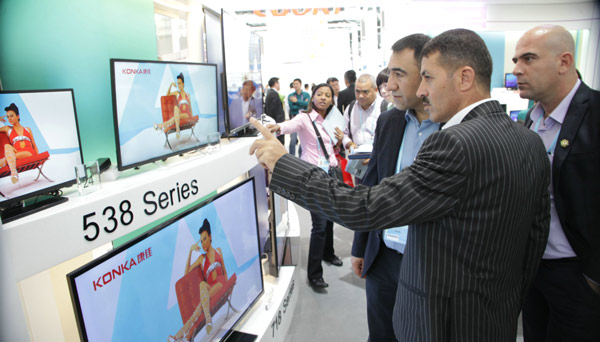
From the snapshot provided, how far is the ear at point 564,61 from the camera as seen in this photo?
171 centimetres

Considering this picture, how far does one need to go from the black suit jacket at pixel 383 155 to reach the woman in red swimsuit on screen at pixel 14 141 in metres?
1.36

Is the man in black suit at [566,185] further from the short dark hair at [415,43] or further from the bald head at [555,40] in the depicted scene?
the short dark hair at [415,43]

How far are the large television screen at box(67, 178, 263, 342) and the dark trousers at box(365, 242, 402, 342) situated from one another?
640mm

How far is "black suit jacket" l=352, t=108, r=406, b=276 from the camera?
1807 mm

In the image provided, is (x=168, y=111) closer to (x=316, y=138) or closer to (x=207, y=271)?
(x=207, y=271)

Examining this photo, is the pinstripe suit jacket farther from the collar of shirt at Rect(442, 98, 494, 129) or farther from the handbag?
the handbag

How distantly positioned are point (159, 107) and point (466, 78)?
118 cm


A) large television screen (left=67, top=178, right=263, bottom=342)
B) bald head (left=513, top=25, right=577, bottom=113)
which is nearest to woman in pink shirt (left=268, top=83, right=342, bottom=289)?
large television screen (left=67, top=178, right=263, bottom=342)

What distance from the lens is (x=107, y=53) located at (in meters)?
1.62

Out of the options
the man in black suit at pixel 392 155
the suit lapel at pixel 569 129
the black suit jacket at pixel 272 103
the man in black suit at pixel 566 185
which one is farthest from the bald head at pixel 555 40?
the black suit jacket at pixel 272 103

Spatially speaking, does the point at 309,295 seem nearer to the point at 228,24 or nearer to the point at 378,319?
the point at 378,319

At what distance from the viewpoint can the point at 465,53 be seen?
1.18m

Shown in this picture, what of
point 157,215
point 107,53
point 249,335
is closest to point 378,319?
point 249,335

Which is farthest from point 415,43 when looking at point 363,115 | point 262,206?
point 363,115
